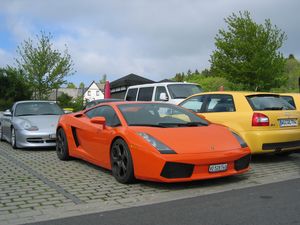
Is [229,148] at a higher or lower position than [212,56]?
lower

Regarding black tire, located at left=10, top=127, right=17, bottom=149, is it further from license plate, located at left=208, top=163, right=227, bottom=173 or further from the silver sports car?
license plate, located at left=208, top=163, right=227, bottom=173

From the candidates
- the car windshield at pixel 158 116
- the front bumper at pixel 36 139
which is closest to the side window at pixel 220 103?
the car windshield at pixel 158 116

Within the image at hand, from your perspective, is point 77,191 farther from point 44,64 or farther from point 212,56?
point 44,64

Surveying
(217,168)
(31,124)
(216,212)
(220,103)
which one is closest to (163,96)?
(31,124)

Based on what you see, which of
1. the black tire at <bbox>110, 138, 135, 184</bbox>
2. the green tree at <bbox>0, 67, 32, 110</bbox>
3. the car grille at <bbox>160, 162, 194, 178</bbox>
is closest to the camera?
the car grille at <bbox>160, 162, 194, 178</bbox>

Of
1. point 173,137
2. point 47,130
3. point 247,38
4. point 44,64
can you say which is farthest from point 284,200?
point 44,64

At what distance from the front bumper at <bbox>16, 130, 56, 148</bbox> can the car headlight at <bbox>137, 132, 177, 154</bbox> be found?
4.91m

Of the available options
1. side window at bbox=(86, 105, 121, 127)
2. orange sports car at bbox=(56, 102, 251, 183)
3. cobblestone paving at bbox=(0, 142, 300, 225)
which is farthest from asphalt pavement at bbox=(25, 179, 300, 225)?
side window at bbox=(86, 105, 121, 127)

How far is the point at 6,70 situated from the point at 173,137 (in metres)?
28.1

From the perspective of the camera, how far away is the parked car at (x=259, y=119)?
26.7 feet

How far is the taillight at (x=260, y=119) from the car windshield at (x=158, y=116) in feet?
4.06

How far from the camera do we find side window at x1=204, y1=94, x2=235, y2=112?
29.1ft

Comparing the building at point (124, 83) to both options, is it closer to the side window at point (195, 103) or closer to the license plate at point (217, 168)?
the side window at point (195, 103)

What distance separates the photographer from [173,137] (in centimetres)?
637
